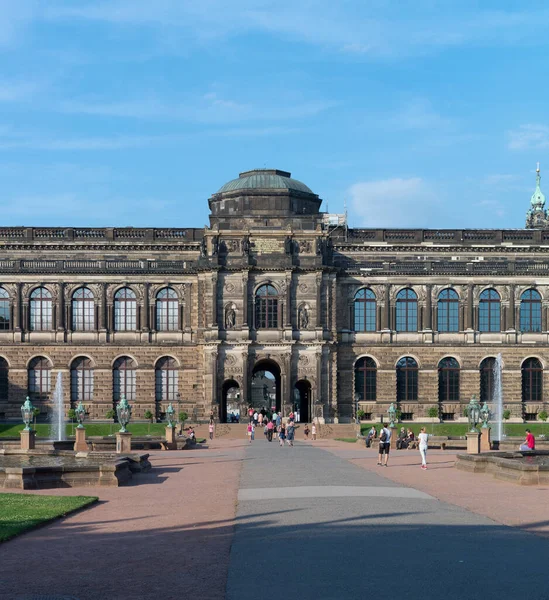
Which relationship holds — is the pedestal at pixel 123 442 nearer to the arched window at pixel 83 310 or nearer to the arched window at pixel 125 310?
the arched window at pixel 125 310

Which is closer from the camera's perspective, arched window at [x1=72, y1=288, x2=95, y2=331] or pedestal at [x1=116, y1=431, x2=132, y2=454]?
pedestal at [x1=116, y1=431, x2=132, y2=454]

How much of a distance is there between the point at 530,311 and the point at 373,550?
6668cm

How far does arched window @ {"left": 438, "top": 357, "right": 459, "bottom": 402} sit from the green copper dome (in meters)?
18.8

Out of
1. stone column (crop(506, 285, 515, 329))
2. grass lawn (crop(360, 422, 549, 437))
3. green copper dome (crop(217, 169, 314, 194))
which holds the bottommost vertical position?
grass lawn (crop(360, 422, 549, 437))

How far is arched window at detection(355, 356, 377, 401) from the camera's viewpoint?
8131cm

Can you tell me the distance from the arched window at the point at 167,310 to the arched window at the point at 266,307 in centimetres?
661

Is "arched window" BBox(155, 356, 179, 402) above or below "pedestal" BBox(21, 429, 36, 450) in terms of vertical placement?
above

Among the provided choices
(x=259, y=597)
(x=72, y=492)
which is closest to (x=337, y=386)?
(x=72, y=492)

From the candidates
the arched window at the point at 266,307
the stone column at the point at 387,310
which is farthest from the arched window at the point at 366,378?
the arched window at the point at 266,307

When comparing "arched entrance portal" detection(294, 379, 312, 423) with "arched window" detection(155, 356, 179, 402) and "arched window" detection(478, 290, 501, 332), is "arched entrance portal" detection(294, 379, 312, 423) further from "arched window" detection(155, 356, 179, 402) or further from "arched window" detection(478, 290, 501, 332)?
"arched window" detection(478, 290, 501, 332)

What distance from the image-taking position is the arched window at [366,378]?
81.3 meters

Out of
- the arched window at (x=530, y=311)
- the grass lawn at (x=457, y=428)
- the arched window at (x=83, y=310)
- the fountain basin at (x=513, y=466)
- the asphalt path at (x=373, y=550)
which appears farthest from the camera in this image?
the arched window at (x=530, y=311)

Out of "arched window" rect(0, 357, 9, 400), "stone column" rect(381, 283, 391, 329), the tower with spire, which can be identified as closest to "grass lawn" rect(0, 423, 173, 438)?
"arched window" rect(0, 357, 9, 400)

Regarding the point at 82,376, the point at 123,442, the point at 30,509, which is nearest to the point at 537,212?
the point at 82,376
